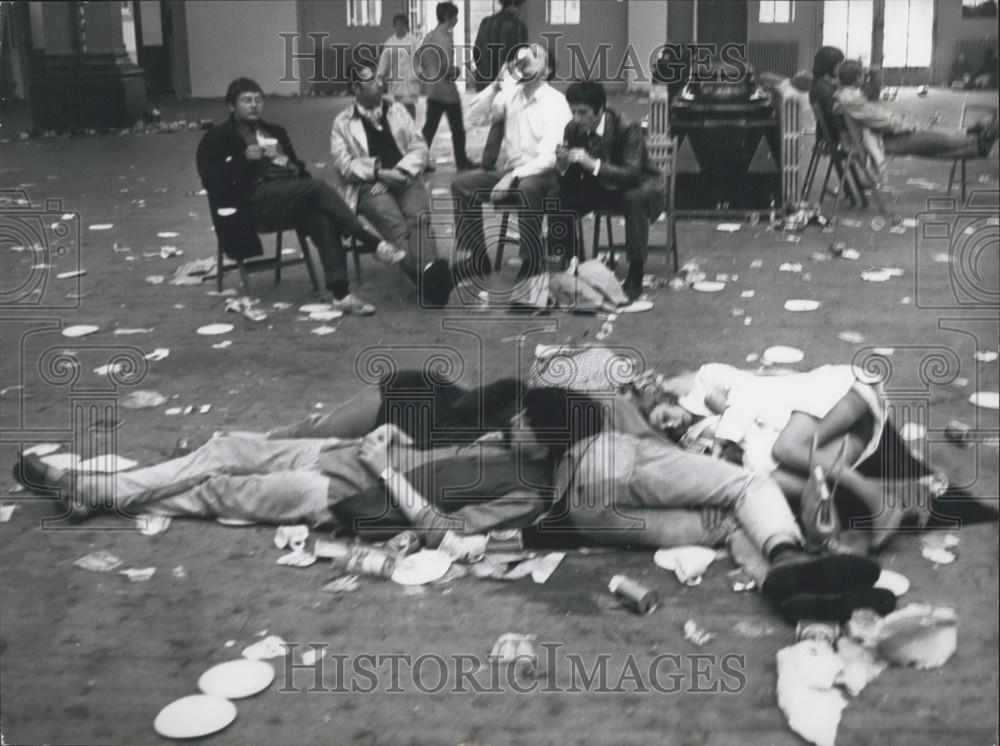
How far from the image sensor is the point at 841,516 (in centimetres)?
440

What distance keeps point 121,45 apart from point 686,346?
14.3 metres

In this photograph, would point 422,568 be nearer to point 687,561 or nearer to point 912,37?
point 687,561

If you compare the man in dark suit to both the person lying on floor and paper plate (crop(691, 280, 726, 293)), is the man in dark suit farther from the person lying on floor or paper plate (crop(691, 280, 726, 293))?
the person lying on floor

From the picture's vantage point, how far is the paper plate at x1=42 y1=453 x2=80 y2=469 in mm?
5391

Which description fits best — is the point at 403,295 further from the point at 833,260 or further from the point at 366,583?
the point at 366,583

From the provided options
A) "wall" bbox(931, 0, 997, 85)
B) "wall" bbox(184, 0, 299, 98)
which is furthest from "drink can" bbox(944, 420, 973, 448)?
"wall" bbox(184, 0, 299, 98)

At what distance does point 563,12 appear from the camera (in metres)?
26.5

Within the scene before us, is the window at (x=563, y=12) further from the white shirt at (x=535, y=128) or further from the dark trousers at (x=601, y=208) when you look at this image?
the dark trousers at (x=601, y=208)

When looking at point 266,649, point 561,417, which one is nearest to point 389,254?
point 561,417

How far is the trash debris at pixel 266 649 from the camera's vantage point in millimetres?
3789

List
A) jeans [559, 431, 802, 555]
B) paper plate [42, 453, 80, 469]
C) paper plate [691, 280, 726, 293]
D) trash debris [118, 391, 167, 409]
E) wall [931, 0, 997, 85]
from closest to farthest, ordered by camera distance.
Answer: jeans [559, 431, 802, 555] → paper plate [42, 453, 80, 469] → trash debris [118, 391, 167, 409] → paper plate [691, 280, 726, 293] → wall [931, 0, 997, 85]

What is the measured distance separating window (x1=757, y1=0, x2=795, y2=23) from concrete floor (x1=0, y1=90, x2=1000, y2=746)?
17.1 meters

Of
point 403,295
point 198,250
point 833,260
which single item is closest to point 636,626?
point 403,295

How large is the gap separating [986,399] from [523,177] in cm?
365
